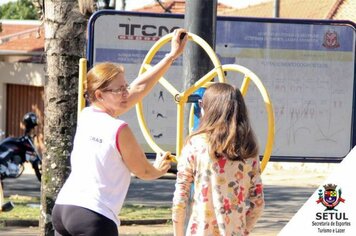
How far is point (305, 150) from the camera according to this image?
10258 mm

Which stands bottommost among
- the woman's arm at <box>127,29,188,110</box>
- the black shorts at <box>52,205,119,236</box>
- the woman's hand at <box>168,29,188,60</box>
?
the black shorts at <box>52,205,119,236</box>

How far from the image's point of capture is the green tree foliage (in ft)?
211

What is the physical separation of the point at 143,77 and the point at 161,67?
13 centimetres

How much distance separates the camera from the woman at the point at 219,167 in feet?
16.5

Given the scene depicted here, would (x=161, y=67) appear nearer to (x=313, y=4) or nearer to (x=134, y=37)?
(x=134, y=37)

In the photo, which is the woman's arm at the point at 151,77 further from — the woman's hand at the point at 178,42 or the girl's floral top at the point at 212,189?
the girl's floral top at the point at 212,189

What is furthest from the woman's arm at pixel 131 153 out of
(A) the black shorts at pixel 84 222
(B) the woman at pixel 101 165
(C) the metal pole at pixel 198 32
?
(C) the metal pole at pixel 198 32

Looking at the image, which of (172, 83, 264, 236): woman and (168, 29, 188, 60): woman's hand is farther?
(168, 29, 188, 60): woman's hand

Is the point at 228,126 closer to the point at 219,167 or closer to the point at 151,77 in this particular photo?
the point at 219,167

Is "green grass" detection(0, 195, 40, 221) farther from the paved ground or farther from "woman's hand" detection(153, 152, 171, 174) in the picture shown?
"woman's hand" detection(153, 152, 171, 174)

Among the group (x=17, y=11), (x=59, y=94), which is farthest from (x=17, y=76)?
(x=17, y=11)

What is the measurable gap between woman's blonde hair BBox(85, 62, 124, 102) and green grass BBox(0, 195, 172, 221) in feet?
26.7

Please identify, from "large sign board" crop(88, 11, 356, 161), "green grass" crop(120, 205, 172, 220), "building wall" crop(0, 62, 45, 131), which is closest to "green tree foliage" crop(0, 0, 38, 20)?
"building wall" crop(0, 62, 45, 131)

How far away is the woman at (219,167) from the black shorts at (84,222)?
383 millimetres
